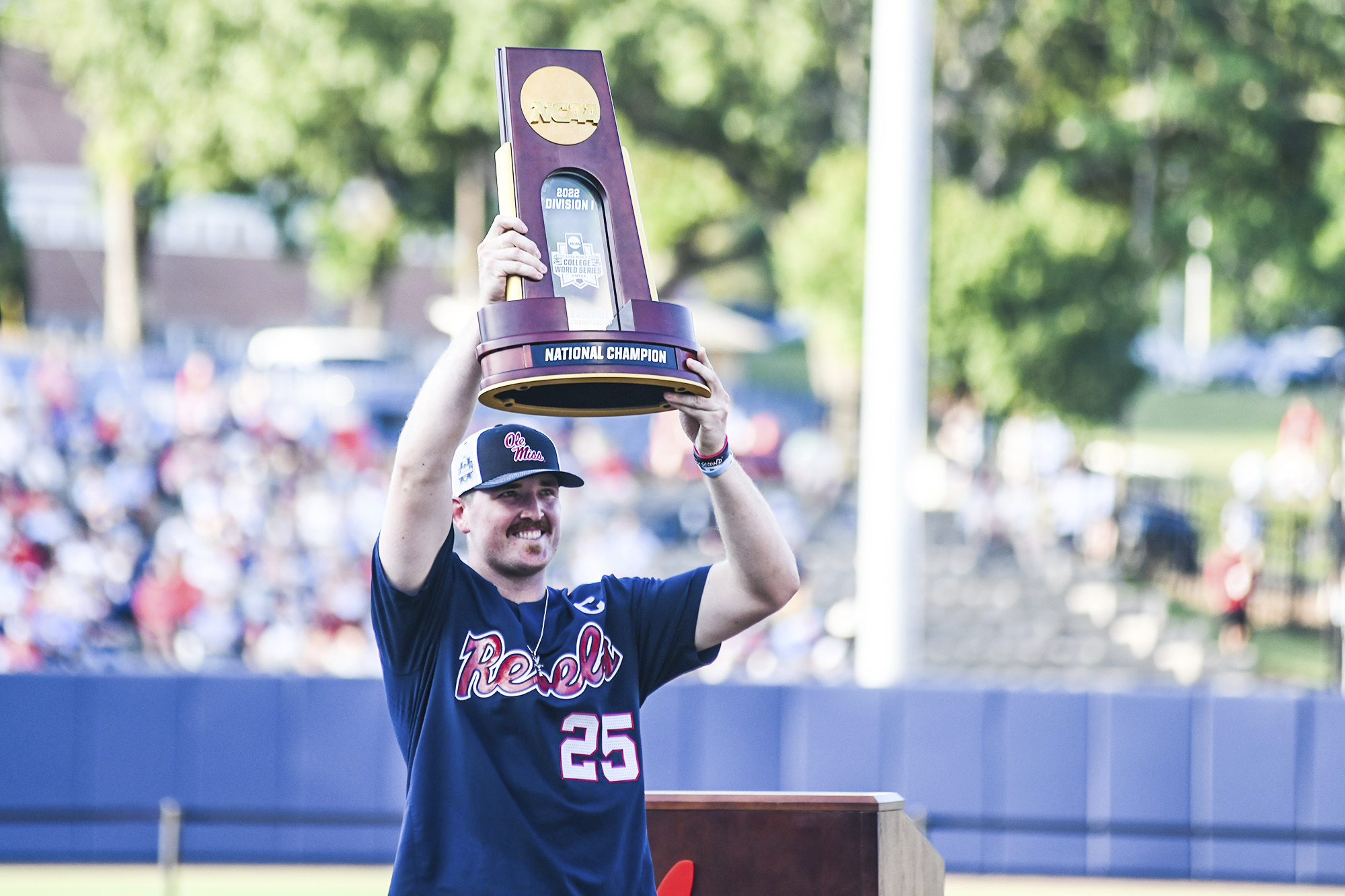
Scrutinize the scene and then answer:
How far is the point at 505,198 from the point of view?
320cm

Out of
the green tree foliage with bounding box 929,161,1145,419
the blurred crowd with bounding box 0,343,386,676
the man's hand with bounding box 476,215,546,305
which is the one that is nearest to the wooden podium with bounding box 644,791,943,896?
the man's hand with bounding box 476,215,546,305

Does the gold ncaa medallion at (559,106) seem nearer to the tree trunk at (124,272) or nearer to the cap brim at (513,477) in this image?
the cap brim at (513,477)

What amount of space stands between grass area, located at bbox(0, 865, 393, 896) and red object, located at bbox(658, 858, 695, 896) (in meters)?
6.33

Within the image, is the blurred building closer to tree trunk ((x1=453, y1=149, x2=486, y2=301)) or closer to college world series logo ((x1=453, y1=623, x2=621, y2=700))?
tree trunk ((x1=453, y1=149, x2=486, y2=301))

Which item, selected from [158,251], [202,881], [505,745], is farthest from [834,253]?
[158,251]

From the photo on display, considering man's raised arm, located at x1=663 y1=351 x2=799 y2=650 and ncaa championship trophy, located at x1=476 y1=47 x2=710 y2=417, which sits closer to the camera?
ncaa championship trophy, located at x1=476 y1=47 x2=710 y2=417

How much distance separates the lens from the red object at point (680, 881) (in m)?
3.74

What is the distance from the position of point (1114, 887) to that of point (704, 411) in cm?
803

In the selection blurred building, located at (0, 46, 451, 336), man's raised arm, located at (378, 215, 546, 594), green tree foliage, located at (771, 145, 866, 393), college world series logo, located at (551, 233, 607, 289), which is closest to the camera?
man's raised arm, located at (378, 215, 546, 594)

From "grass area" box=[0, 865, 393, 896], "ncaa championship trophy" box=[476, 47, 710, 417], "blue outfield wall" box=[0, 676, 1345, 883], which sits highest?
"ncaa championship trophy" box=[476, 47, 710, 417]

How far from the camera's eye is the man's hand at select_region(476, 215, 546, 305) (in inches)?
118

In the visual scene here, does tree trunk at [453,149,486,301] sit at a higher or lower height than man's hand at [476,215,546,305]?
higher

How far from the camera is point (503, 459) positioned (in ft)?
10.6

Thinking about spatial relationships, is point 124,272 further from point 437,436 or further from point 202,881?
point 437,436
